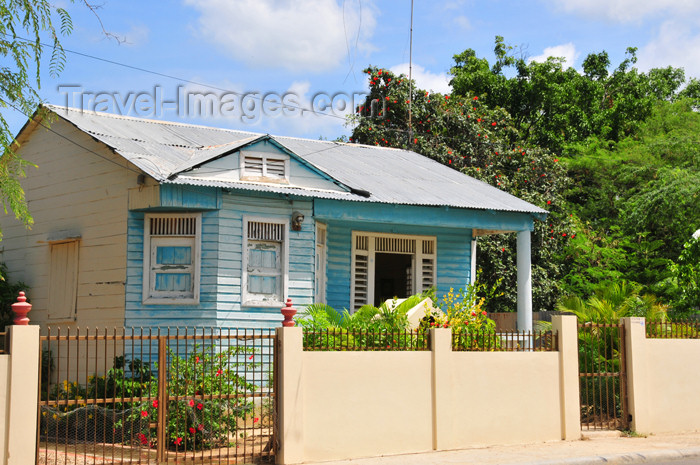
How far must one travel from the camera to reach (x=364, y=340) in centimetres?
1081

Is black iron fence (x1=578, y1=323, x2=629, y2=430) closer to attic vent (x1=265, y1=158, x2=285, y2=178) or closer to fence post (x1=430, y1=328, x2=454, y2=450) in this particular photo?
fence post (x1=430, y1=328, x2=454, y2=450)

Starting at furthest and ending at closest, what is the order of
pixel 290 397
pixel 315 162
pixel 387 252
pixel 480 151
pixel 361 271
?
pixel 480 151 → pixel 315 162 → pixel 387 252 → pixel 361 271 → pixel 290 397

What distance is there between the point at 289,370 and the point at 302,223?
449 centimetres

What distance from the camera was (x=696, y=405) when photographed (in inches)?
516

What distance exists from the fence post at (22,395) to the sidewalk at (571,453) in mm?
3361

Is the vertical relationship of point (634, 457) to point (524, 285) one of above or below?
below

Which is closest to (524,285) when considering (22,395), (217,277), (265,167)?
(265,167)

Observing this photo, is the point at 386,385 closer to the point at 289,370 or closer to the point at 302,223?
the point at 289,370

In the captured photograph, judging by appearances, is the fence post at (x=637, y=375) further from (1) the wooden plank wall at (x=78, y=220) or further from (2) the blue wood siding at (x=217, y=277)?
(1) the wooden plank wall at (x=78, y=220)

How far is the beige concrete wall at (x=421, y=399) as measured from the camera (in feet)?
32.4

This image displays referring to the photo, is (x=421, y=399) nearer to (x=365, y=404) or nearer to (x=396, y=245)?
(x=365, y=404)

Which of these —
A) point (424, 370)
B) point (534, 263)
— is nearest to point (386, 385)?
point (424, 370)

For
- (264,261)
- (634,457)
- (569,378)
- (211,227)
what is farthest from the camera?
(264,261)

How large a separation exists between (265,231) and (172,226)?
1537 mm
